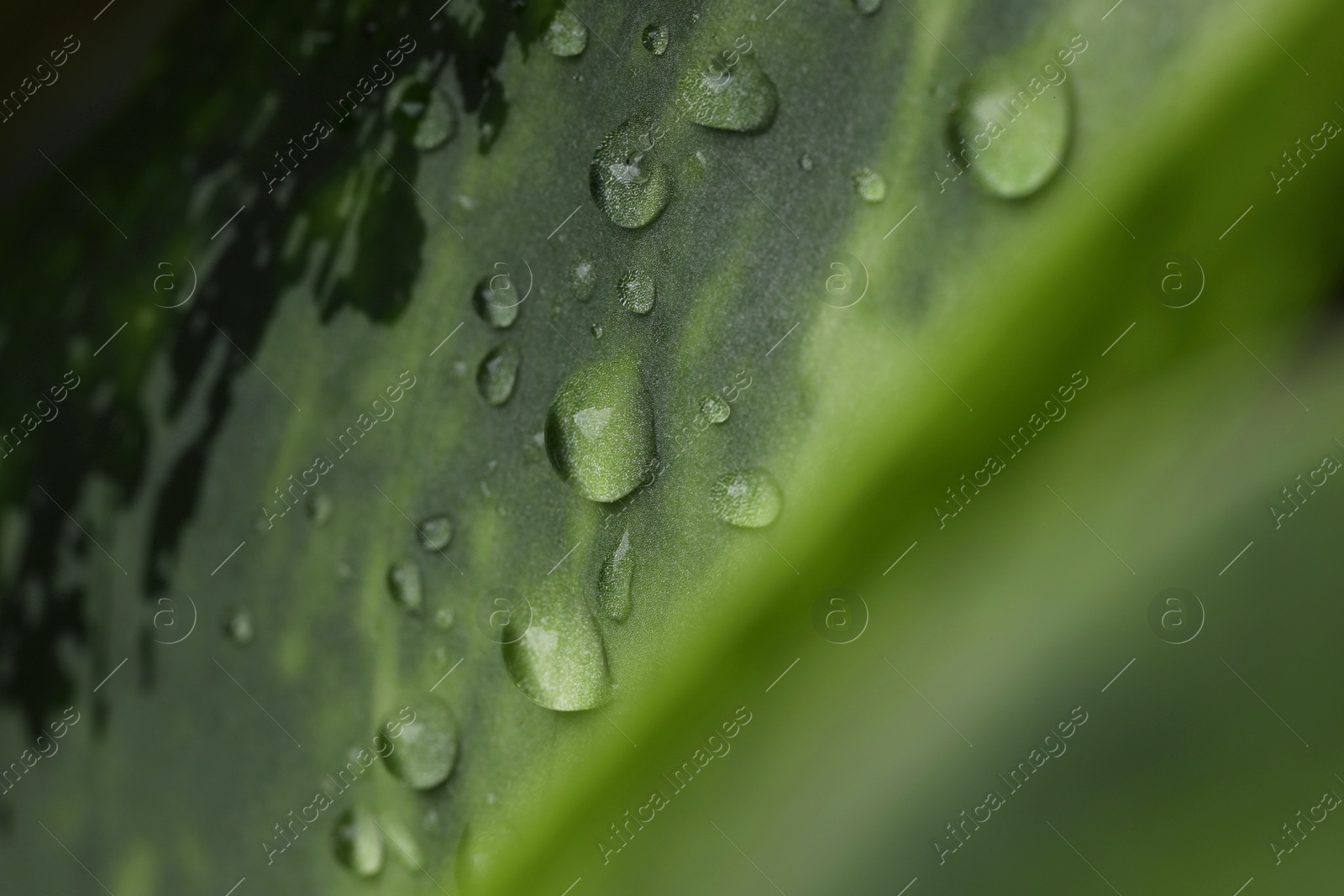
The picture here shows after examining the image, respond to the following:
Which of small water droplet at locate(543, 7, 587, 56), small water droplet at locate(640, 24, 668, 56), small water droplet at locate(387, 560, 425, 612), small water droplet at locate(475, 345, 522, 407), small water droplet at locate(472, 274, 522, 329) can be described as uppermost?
small water droplet at locate(543, 7, 587, 56)

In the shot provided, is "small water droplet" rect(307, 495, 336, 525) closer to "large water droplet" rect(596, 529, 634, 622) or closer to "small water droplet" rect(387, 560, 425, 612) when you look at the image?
"small water droplet" rect(387, 560, 425, 612)

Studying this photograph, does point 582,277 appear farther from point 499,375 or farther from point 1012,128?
point 1012,128

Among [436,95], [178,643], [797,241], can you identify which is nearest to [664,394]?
[797,241]

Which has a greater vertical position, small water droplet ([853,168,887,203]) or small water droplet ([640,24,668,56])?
small water droplet ([640,24,668,56])

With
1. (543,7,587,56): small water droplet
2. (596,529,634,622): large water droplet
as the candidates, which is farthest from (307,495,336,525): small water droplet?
(543,7,587,56): small water droplet

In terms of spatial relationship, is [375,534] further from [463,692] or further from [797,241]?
[797,241]

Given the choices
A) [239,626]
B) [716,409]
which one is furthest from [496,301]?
[239,626]
